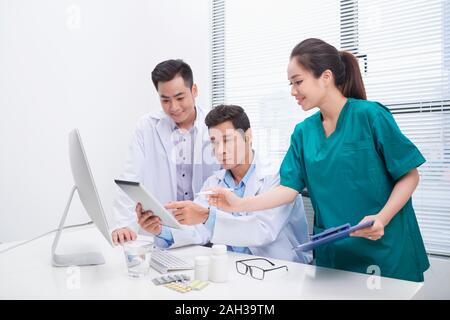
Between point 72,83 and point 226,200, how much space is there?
1555 millimetres

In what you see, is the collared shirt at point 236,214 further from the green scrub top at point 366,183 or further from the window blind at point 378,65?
the window blind at point 378,65

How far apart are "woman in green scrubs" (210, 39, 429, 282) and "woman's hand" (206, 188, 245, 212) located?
52mm

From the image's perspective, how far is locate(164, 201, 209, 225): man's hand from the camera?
1408 mm

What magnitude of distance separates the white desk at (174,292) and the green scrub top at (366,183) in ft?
0.56

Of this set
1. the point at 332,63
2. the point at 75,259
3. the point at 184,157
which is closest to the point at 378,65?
the point at 332,63

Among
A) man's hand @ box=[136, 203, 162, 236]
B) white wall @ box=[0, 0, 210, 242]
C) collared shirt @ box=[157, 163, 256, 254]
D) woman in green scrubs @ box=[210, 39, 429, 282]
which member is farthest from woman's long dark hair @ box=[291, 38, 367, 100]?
white wall @ box=[0, 0, 210, 242]

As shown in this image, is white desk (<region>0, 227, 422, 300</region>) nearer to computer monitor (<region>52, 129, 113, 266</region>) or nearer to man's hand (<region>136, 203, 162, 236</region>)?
computer monitor (<region>52, 129, 113, 266</region>)

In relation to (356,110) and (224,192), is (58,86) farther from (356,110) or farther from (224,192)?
(356,110)

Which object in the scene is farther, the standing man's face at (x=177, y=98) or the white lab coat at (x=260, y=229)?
the standing man's face at (x=177, y=98)

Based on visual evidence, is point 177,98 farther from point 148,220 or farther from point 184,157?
point 148,220

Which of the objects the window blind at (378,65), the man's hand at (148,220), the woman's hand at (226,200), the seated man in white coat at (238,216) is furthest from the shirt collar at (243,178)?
the window blind at (378,65)

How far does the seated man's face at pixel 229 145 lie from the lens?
1605mm

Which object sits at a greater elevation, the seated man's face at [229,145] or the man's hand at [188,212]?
the seated man's face at [229,145]
